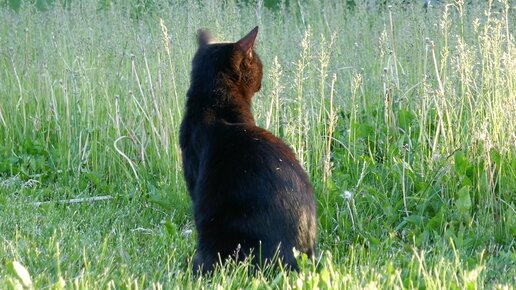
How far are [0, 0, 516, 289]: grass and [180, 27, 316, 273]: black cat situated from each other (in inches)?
5.3

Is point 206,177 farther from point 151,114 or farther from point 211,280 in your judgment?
point 151,114

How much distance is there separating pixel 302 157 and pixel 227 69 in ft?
2.95

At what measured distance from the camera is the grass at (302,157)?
360 centimetres

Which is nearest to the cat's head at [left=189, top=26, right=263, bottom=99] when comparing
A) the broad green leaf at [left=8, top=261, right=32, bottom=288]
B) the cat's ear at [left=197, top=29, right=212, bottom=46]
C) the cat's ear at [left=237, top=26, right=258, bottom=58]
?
the cat's ear at [left=237, top=26, right=258, bottom=58]

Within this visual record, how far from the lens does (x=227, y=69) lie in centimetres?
409

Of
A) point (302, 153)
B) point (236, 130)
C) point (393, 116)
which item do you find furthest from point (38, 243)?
point (393, 116)

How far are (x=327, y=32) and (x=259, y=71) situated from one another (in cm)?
351

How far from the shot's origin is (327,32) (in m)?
7.68

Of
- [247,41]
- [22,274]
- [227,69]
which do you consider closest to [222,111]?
[227,69]

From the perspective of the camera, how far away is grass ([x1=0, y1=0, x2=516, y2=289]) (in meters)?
3.60

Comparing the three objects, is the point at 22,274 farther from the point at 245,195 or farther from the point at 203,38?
the point at 203,38

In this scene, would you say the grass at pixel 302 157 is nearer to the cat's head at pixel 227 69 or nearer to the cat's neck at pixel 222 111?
the cat's head at pixel 227 69

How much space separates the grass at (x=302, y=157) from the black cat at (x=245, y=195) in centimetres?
13

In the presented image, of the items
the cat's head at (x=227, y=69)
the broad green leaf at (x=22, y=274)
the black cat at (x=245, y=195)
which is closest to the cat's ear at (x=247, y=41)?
the cat's head at (x=227, y=69)
